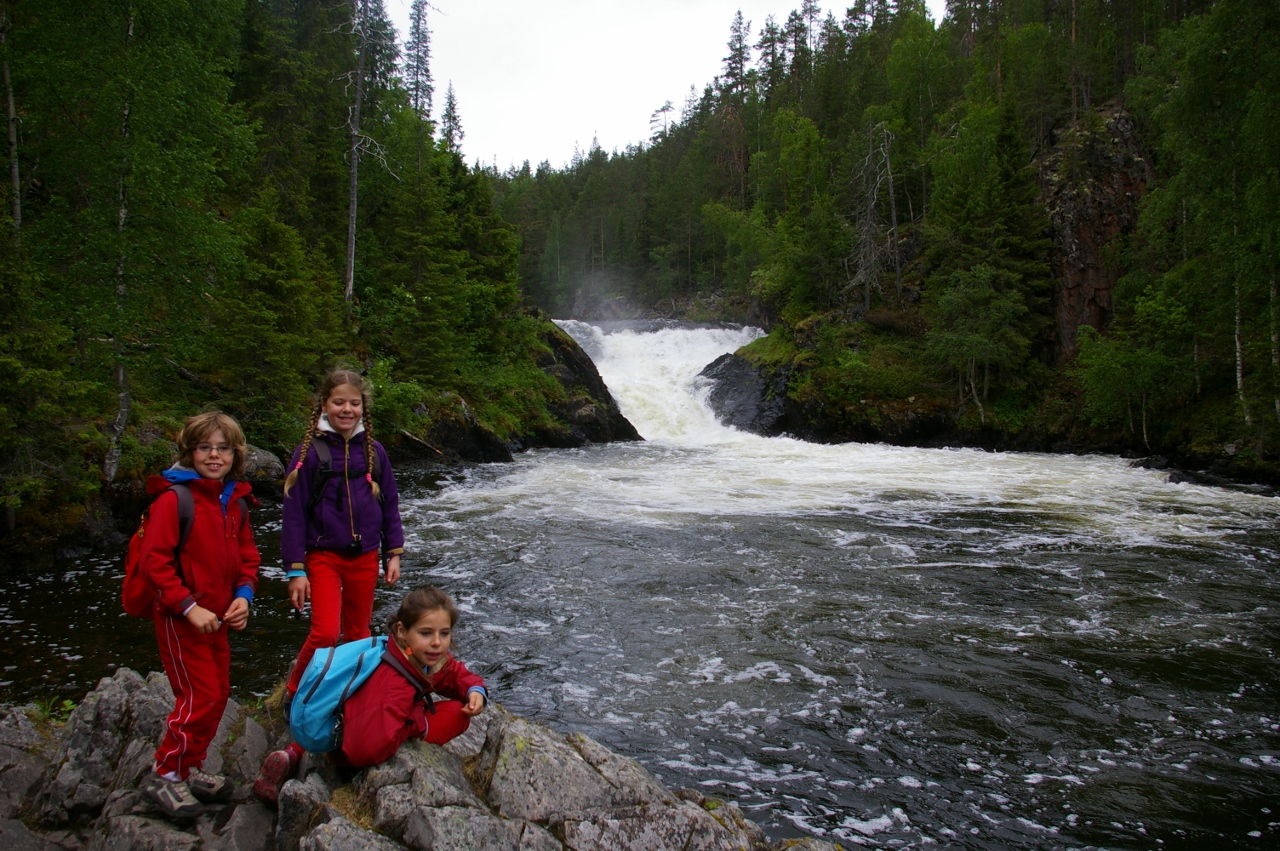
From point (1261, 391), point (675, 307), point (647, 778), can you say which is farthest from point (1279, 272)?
point (675, 307)

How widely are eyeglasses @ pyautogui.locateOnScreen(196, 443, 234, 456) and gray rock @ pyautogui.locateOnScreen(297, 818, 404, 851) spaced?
1.74 meters

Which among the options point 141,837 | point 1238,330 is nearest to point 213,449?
point 141,837

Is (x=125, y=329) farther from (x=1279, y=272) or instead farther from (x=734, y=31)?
(x=734, y=31)

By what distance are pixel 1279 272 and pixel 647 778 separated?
63.6ft

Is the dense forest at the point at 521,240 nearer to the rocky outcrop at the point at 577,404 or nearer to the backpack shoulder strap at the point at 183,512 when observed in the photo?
the rocky outcrop at the point at 577,404

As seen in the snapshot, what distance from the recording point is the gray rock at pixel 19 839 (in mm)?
2832

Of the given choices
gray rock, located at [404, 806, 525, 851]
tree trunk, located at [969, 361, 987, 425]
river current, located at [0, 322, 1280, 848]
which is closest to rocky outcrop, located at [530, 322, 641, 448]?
river current, located at [0, 322, 1280, 848]

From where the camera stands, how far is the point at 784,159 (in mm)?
43562

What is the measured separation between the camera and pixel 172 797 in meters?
2.86

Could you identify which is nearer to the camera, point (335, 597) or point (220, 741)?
point (220, 741)

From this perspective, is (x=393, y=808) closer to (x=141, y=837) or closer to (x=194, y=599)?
(x=141, y=837)

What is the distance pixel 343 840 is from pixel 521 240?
100 ft

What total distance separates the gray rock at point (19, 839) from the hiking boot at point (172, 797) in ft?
1.44

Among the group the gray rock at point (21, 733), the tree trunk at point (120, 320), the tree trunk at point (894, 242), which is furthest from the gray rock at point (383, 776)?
the tree trunk at point (894, 242)
